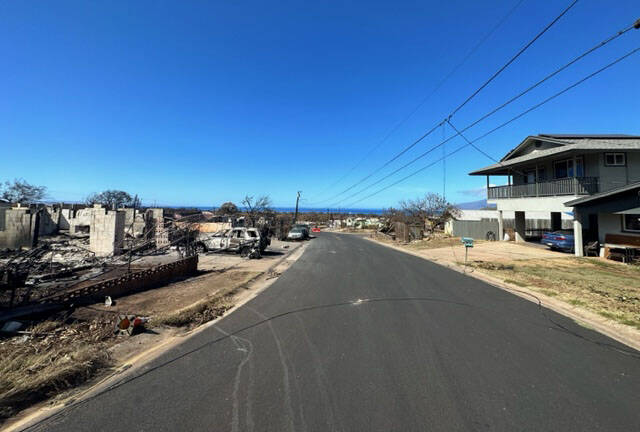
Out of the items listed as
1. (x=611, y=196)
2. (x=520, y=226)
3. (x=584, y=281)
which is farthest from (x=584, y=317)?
(x=520, y=226)

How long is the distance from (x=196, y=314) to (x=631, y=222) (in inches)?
882

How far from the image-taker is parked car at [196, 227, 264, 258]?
1872cm

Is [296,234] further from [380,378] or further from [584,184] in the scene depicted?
[380,378]

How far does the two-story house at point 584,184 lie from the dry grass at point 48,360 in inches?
848

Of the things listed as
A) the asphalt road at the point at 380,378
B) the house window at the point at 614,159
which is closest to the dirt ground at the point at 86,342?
the asphalt road at the point at 380,378

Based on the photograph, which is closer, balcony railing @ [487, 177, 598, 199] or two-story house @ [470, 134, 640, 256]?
two-story house @ [470, 134, 640, 256]

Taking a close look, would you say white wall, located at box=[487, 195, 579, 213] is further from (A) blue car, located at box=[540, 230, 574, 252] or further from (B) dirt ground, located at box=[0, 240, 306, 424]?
(B) dirt ground, located at box=[0, 240, 306, 424]

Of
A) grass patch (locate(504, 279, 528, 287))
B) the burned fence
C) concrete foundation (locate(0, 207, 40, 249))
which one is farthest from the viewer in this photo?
concrete foundation (locate(0, 207, 40, 249))

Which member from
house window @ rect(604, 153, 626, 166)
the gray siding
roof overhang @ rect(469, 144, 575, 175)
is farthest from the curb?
the gray siding

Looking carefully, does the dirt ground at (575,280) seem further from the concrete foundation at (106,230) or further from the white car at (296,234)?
the white car at (296,234)

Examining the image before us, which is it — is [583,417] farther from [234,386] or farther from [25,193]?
[25,193]

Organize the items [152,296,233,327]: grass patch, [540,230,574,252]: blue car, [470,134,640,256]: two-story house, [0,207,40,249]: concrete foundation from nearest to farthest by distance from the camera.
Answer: [152,296,233,327]: grass patch → [470,134,640,256]: two-story house → [540,230,574,252]: blue car → [0,207,40,249]: concrete foundation

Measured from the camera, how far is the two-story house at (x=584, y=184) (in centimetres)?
1622

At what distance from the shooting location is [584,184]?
731 inches
